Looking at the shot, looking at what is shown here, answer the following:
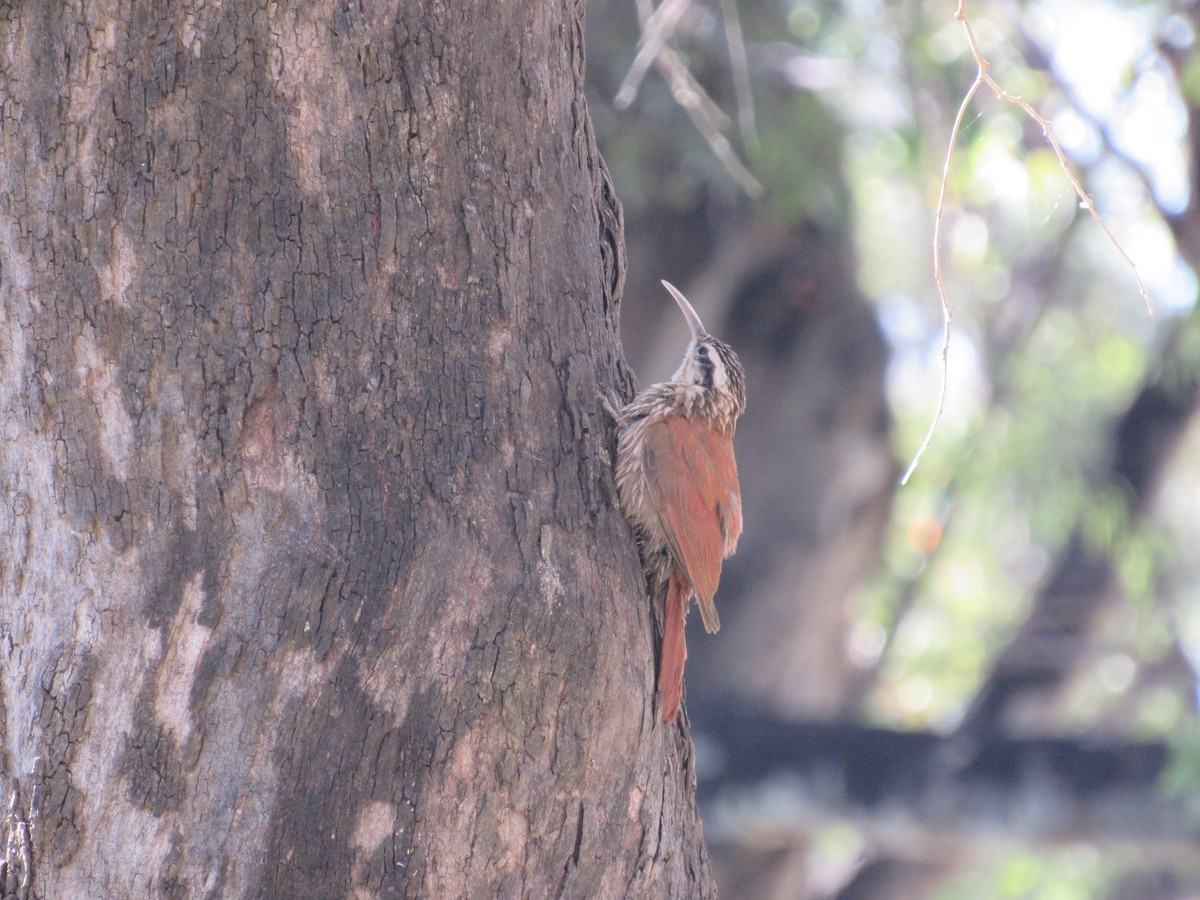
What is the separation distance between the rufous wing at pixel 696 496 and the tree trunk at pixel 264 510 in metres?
0.98

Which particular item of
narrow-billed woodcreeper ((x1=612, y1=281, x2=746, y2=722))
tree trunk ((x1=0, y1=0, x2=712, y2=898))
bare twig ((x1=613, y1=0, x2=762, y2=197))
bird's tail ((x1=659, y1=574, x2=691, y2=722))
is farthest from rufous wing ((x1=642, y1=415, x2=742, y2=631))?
bare twig ((x1=613, y1=0, x2=762, y2=197))

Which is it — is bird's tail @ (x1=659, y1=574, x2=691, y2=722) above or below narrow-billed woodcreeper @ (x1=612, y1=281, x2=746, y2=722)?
below

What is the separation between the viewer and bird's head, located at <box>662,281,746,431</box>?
433 centimetres

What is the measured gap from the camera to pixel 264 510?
2.51 metres

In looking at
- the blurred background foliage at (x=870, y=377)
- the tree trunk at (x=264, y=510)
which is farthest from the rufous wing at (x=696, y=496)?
the blurred background foliage at (x=870, y=377)

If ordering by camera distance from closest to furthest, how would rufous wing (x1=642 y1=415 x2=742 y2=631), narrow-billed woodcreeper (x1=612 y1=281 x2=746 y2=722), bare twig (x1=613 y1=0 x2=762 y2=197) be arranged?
narrow-billed woodcreeper (x1=612 y1=281 x2=746 y2=722), rufous wing (x1=642 y1=415 x2=742 y2=631), bare twig (x1=613 y1=0 x2=762 y2=197)

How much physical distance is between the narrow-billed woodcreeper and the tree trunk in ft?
1.60

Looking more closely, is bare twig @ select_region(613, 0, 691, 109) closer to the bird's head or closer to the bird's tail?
the bird's head

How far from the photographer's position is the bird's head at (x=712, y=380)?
14.2 ft

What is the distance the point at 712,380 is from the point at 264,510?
2.13 metres

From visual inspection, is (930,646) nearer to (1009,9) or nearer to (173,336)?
(1009,9)

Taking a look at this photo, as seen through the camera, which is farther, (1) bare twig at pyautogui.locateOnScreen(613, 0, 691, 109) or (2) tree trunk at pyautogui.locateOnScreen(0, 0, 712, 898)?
(1) bare twig at pyautogui.locateOnScreen(613, 0, 691, 109)

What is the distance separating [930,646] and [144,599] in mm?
10051

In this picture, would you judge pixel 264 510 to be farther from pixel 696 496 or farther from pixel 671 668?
pixel 696 496
